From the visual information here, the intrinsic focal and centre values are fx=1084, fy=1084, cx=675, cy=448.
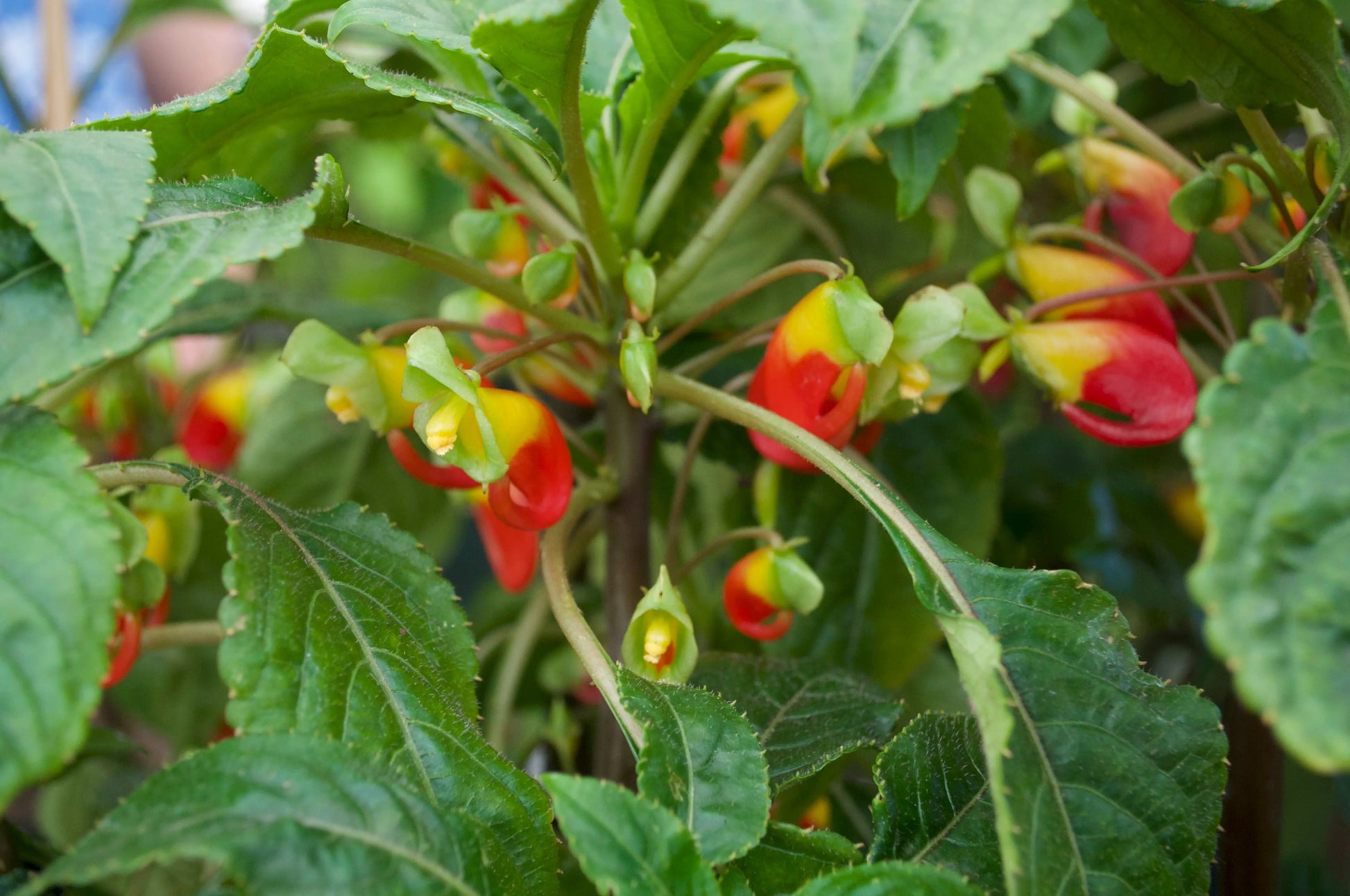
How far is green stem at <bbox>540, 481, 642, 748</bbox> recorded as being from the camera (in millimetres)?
408

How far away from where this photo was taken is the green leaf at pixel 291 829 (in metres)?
0.30

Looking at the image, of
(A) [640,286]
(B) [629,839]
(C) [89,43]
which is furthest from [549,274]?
(C) [89,43]

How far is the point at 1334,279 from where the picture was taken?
1.28 feet

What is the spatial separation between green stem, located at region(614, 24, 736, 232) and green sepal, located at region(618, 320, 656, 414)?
9cm

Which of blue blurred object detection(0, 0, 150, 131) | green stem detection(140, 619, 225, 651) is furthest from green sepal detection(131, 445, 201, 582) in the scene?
blue blurred object detection(0, 0, 150, 131)

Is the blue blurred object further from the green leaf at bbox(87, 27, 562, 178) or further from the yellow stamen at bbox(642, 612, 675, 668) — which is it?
the yellow stamen at bbox(642, 612, 675, 668)

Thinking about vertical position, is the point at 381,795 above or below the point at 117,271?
below

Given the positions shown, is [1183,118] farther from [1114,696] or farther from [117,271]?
[117,271]

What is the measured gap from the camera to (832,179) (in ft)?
2.41

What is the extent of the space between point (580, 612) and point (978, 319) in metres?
0.23

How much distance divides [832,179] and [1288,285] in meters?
0.32

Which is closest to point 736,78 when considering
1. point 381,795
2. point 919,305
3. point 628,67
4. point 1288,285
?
point 628,67

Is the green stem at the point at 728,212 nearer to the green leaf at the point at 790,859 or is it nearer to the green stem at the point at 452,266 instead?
the green stem at the point at 452,266

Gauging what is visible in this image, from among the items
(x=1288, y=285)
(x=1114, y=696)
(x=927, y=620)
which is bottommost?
(x=927, y=620)
